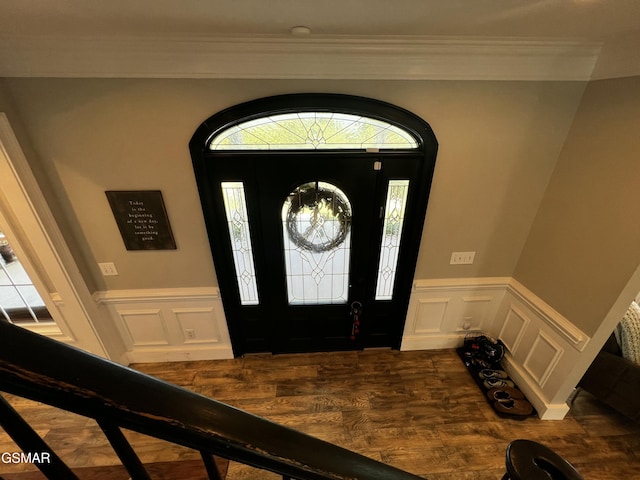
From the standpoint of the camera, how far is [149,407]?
1.22 ft

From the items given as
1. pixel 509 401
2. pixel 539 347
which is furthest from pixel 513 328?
pixel 509 401

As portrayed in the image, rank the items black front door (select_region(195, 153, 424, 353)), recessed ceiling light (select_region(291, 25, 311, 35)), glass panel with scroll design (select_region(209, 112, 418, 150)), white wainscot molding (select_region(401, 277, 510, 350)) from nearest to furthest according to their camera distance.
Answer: recessed ceiling light (select_region(291, 25, 311, 35)), glass panel with scroll design (select_region(209, 112, 418, 150)), black front door (select_region(195, 153, 424, 353)), white wainscot molding (select_region(401, 277, 510, 350))

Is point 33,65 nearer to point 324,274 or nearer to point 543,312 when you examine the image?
point 324,274

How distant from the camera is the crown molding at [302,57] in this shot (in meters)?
1.47

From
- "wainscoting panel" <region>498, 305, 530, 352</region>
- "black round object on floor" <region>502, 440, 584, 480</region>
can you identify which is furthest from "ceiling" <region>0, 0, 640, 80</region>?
"wainscoting panel" <region>498, 305, 530, 352</region>

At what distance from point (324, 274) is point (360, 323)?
24.8 inches

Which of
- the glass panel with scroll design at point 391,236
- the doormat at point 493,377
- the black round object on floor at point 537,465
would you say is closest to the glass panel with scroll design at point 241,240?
the glass panel with scroll design at point 391,236

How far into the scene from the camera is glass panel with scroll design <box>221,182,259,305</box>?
1.94 m

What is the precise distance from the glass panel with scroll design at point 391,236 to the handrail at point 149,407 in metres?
1.78

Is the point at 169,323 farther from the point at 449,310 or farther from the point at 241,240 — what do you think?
the point at 449,310

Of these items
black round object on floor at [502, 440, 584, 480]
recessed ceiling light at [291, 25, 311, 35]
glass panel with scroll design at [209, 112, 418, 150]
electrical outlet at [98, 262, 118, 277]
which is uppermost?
recessed ceiling light at [291, 25, 311, 35]

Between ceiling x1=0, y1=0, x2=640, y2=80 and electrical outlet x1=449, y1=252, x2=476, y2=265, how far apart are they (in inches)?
50.4

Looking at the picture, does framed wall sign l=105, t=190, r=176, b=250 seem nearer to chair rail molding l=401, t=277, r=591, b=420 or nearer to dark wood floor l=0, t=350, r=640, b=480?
dark wood floor l=0, t=350, r=640, b=480

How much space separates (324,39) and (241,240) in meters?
1.45
